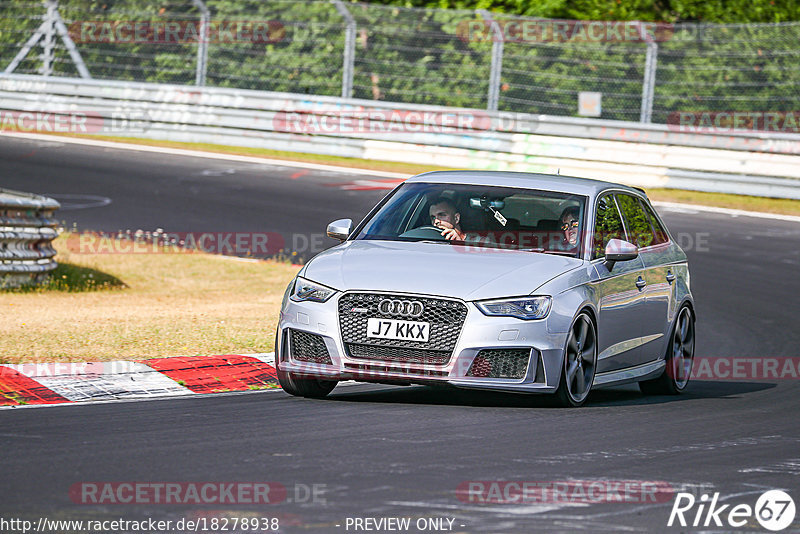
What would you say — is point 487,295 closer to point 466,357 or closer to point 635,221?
point 466,357

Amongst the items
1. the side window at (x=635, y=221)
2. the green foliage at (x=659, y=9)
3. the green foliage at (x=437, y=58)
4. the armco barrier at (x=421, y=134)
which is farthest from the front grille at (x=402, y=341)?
the green foliage at (x=659, y=9)

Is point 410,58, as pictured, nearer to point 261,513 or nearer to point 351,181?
point 351,181

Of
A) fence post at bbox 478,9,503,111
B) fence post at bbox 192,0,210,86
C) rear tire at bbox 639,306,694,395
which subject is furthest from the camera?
fence post at bbox 192,0,210,86

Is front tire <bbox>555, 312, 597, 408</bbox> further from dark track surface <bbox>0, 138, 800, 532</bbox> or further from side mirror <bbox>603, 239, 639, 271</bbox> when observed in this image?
side mirror <bbox>603, 239, 639, 271</bbox>

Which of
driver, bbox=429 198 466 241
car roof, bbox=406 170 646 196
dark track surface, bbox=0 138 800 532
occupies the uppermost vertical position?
car roof, bbox=406 170 646 196

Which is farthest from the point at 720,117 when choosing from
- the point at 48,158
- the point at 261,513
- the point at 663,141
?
the point at 261,513

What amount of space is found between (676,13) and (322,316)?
23.9 metres

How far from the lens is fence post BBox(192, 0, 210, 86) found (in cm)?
2648

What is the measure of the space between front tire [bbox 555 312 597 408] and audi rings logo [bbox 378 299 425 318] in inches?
37.2

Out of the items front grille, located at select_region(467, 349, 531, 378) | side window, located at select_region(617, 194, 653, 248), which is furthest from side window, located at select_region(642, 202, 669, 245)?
front grille, located at select_region(467, 349, 531, 378)

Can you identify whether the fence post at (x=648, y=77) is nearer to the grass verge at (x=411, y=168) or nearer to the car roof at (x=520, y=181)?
the grass verge at (x=411, y=168)

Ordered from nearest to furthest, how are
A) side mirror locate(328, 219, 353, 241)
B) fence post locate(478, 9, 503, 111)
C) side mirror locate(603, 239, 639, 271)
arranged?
→ side mirror locate(603, 239, 639, 271) < side mirror locate(328, 219, 353, 241) < fence post locate(478, 9, 503, 111)

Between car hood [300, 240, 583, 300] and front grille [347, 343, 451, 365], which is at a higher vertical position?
car hood [300, 240, 583, 300]

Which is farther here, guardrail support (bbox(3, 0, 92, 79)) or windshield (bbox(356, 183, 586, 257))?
A: guardrail support (bbox(3, 0, 92, 79))
